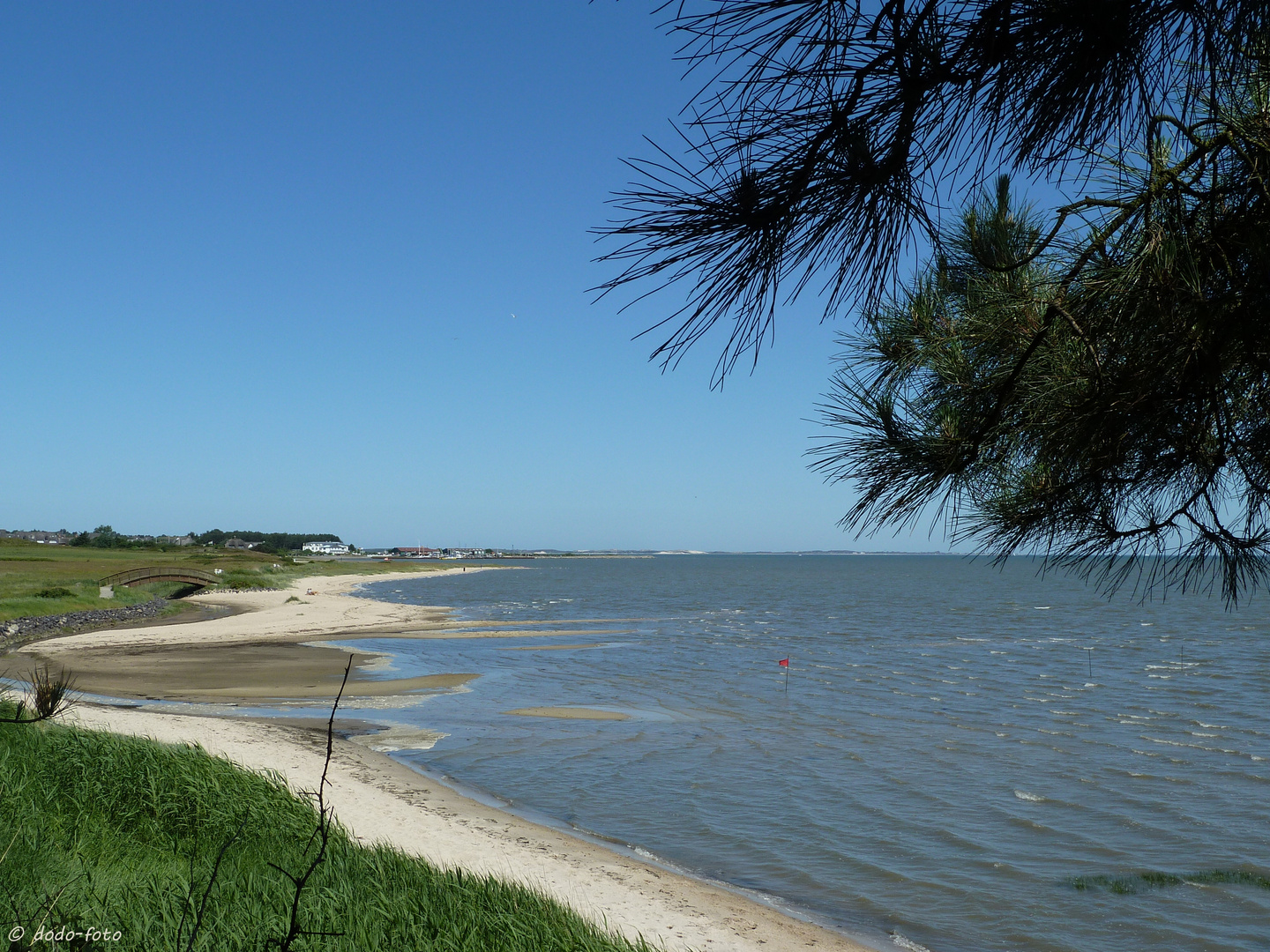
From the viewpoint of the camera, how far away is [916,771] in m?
14.3

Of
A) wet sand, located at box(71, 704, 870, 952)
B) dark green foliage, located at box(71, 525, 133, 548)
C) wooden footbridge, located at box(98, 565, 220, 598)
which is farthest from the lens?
dark green foliage, located at box(71, 525, 133, 548)

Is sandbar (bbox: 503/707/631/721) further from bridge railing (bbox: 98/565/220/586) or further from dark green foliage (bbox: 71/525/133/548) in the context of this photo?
dark green foliage (bbox: 71/525/133/548)

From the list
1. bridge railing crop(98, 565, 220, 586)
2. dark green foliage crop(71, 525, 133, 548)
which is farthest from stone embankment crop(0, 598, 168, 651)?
dark green foliage crop(71, 525, 133, 548)

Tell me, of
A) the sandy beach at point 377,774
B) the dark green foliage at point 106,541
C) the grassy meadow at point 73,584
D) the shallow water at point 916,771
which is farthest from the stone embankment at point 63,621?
the dark green foliage at point 106,541

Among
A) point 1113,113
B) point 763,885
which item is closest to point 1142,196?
point 1113,113

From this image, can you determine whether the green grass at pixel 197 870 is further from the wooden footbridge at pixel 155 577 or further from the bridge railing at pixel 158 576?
the bridge railing at pixel 158 576

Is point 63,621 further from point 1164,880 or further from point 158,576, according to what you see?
point 1164,880

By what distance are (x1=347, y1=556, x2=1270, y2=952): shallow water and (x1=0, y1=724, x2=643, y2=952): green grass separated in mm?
3920

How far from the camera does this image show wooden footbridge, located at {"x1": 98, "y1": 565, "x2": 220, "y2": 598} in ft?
160

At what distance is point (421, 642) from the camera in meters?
34.6

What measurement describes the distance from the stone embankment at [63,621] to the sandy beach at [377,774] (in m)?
1.16

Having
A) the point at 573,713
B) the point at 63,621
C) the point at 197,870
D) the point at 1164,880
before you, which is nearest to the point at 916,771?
the point at 1164,880

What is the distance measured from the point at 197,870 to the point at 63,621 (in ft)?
115

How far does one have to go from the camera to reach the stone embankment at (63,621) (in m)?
31.3
